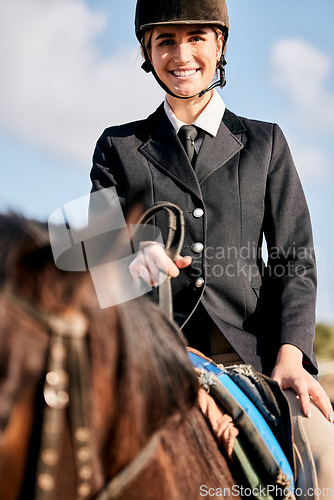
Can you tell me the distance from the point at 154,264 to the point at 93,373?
0.60 metres

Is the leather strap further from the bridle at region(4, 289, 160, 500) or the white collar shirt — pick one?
the white collar shirt

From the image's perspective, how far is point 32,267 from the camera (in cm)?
115

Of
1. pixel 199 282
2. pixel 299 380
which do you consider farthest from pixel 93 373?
pixel 199 282

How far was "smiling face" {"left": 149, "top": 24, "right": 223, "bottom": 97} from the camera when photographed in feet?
8.33

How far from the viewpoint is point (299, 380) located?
6.87ft

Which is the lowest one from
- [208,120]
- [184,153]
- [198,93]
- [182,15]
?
[184,153]

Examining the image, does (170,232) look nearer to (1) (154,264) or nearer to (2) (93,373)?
(1) (154,264)

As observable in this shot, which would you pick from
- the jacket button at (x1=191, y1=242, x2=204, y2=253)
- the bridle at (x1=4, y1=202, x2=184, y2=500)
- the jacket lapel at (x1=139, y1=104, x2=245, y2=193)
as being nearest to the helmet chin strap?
the jacket lapel at (x1=139, y1=104, x2=245, y2=193)

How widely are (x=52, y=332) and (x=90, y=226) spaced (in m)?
0.24

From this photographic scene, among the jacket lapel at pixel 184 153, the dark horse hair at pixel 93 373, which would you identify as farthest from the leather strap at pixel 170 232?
the jacket lapel at pixel 184 153

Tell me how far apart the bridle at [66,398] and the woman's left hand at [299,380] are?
106 centimetres

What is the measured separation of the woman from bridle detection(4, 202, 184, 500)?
124cm

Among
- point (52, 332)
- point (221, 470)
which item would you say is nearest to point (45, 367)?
point (52, 332)

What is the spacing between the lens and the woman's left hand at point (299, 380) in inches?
80.4
